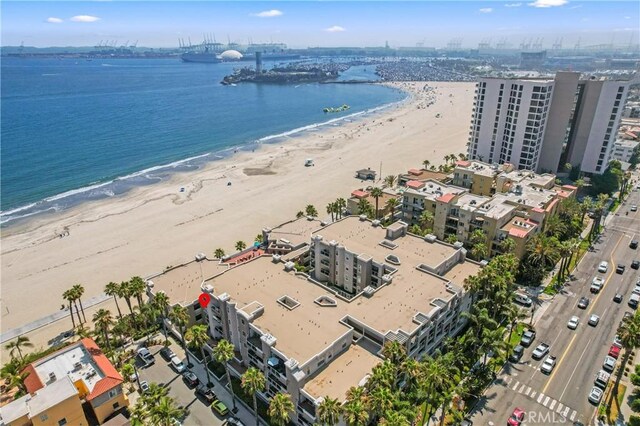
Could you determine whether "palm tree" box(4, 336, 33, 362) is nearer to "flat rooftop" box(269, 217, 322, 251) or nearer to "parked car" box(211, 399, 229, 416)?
"parked car" box(211, 399, 229, 416)

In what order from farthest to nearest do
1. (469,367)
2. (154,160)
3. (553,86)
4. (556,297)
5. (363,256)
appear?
(154,160)
(553,86)
(556,297)
(363,256)
(469,367)

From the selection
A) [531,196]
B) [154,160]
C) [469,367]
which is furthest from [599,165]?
[154,160]

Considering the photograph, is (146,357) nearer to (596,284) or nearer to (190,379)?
(190,379)

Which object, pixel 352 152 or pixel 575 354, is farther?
pixel 352 152

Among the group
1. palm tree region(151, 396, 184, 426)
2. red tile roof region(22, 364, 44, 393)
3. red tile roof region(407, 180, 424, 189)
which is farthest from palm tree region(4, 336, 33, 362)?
red tile roof region(407, 180, 424, 189)

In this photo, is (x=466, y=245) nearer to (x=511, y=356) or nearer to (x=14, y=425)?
(x=511, y=356)

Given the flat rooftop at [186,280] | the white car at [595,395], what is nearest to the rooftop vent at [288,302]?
the flat rooftop at [186,280]

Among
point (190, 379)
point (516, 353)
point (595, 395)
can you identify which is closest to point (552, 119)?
point (516, 353)

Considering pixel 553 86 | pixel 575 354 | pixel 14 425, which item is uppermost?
pixel 553 86
